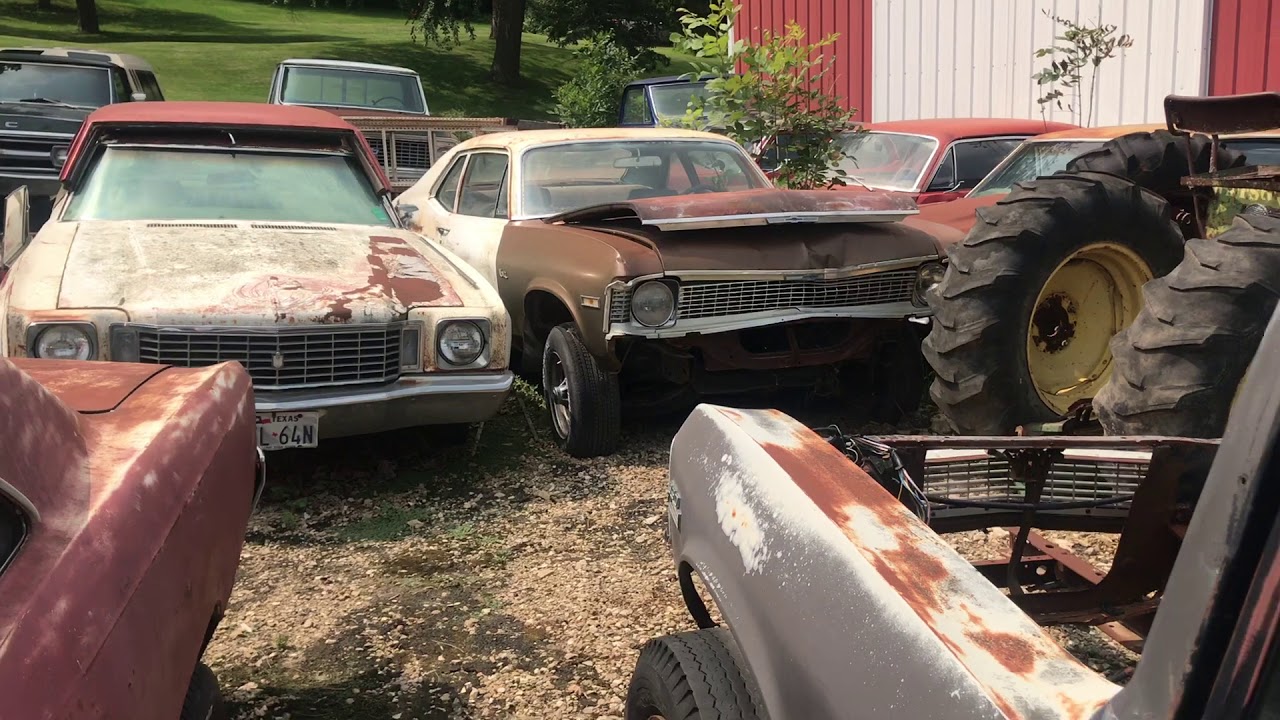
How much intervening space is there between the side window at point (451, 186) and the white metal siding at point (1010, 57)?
7.09 m

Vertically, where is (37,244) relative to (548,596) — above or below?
above

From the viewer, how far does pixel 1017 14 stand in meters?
12.1

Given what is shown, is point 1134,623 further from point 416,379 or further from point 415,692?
point 416,379

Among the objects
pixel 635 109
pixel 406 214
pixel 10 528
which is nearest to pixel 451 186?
pixel 406 214

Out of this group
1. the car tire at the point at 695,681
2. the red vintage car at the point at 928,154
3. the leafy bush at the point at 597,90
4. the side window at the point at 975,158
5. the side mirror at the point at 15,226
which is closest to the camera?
the car tire at the point at 695,681

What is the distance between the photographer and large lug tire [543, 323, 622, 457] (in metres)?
5.08

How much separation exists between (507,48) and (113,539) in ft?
104

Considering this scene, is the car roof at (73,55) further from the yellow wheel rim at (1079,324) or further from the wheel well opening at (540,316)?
the yellow wheel rim at (1079,324)

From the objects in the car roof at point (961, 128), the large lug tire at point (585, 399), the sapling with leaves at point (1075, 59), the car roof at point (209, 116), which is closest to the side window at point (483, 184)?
the car roof at point (209, 116)

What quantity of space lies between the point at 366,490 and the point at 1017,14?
9.99m

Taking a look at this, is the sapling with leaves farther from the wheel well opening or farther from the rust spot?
the rust spot

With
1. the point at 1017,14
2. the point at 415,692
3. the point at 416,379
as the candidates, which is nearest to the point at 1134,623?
the point at 415,692

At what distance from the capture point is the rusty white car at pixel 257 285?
4.20m

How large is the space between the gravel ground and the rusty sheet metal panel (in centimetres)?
141
